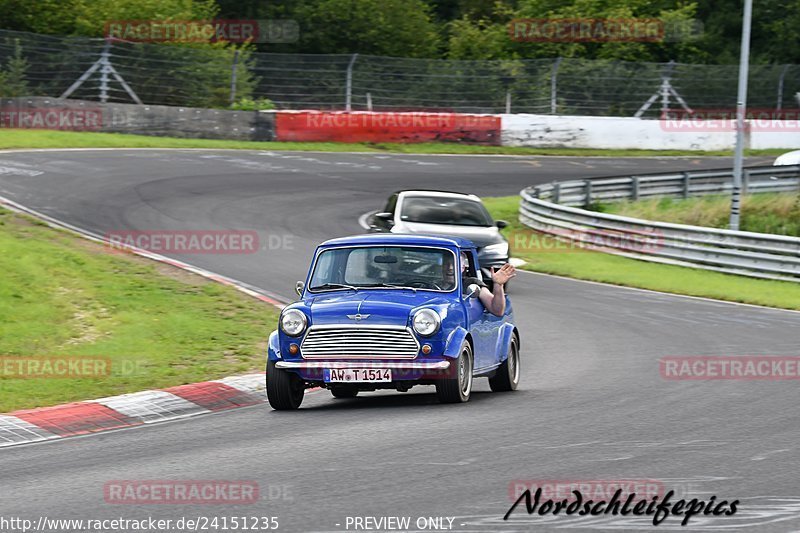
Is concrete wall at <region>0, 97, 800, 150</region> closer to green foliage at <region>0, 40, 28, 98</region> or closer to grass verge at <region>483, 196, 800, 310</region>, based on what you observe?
green foliage at <region>0, 40, 28, 98</region>

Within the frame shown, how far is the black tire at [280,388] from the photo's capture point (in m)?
11.2

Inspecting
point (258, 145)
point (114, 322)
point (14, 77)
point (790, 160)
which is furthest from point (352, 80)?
point (114, 322)

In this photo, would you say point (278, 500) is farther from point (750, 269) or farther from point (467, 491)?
point (750, 269)

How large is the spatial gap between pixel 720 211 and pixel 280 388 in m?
23.7

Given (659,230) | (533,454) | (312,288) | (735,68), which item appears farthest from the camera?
(735,68)

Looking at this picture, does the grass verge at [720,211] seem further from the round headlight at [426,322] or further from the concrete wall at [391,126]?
the round headlight at [426,322]

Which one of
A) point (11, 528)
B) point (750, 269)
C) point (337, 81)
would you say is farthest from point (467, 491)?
point (337, 81)

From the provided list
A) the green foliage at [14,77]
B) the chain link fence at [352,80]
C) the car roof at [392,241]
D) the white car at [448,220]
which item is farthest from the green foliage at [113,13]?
the car roof at [392,241]

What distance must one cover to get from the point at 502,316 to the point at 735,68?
3940 centimetres

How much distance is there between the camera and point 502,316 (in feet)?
41.9

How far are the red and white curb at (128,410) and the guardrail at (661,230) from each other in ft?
51.9

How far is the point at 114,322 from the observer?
50.6 ft

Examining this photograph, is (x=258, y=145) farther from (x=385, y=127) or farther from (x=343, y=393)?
(x=343, y=393)

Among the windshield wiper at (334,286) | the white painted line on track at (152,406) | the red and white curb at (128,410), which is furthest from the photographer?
the windshield wiper at (334,286)
